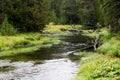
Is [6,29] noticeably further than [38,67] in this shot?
Yes

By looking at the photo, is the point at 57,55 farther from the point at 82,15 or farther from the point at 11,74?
the point at 82,15

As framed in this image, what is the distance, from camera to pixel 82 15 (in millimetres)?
96438

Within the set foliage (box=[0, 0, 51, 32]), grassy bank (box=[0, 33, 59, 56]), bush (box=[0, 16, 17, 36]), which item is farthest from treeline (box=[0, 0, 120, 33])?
grassy bank (box=[0, 33, 59, 56])

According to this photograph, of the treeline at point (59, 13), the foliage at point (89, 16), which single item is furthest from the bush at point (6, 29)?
the foliage at point (89, 16)

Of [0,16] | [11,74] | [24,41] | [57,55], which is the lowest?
[11,74]

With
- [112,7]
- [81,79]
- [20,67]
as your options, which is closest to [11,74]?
[20,67]

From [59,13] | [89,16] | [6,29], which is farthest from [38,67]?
[59,13]

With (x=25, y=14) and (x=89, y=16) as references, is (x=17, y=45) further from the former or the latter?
(x=89, y=16)

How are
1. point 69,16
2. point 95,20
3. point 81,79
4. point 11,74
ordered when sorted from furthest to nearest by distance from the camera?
point 69,16 < point 95,20 < point 11,74 < point 81,79

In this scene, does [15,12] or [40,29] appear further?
[40,29]

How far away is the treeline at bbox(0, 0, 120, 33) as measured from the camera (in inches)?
1535

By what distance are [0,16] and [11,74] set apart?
33.2 meters

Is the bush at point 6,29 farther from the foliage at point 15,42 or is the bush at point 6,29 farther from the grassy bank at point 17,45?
the grassy bank at point 17,45

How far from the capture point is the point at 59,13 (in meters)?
127
